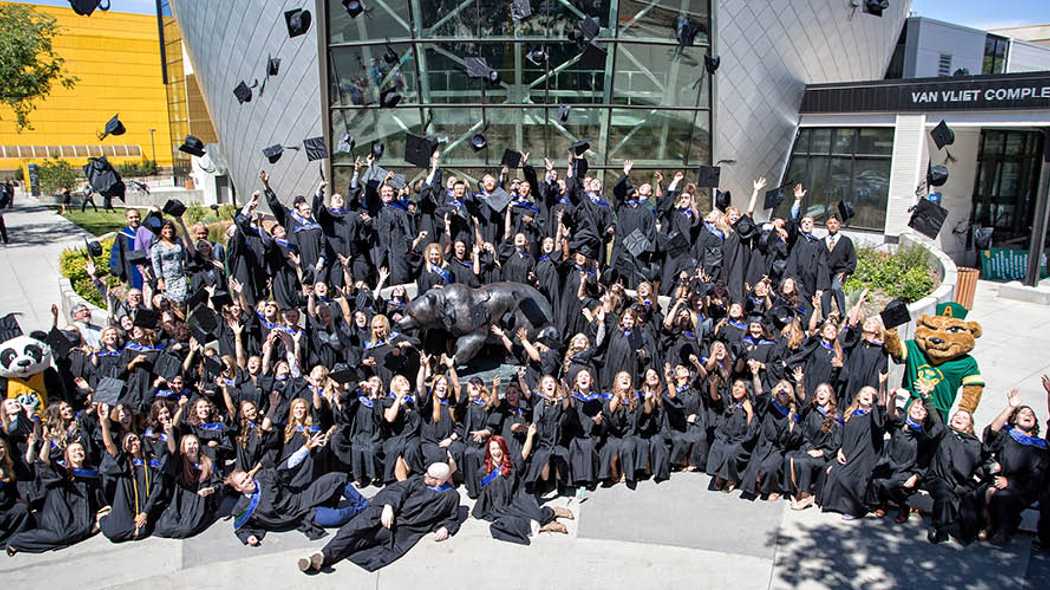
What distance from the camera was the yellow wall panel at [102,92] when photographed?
138ft

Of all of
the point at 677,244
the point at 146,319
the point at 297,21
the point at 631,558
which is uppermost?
the point at 297,21

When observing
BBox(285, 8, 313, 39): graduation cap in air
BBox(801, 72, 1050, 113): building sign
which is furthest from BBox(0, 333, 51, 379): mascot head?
BBox(801, 72, 1050, 113): building sign

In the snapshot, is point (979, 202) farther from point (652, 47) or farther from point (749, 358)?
point (749, 358)

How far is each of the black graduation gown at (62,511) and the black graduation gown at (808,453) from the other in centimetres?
521

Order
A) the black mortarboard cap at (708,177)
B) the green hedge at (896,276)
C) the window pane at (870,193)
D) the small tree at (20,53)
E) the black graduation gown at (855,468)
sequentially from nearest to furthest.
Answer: the black graduation gown at (855,468) < the black mortarboard cap at (708,177) < the green hedge at (896,276) < the window pane at (870,193) < the small tree at (20,53)

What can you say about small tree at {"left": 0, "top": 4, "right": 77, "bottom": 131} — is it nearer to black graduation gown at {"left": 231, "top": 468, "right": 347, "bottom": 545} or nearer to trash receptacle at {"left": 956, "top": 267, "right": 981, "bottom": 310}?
black graduation gown at {"left": 231, "top": 468, "right": 347, "bottom": 545}

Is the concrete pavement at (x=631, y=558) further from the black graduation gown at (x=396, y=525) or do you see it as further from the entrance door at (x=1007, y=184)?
the entrance door at (x=1007, y=184)

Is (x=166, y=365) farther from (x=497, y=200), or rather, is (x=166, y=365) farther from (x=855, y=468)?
(x=855, y=468)

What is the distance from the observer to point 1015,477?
535cm

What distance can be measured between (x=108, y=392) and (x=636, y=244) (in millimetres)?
5280

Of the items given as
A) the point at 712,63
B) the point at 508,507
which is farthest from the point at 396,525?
the point at 712,63

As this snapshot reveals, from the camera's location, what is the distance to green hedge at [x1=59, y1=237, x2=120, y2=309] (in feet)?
35.1

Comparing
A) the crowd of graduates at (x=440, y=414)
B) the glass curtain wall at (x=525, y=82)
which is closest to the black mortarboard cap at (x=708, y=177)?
the crowd of graduates at (x=440, y=414)

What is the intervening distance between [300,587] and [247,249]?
14.7ft
